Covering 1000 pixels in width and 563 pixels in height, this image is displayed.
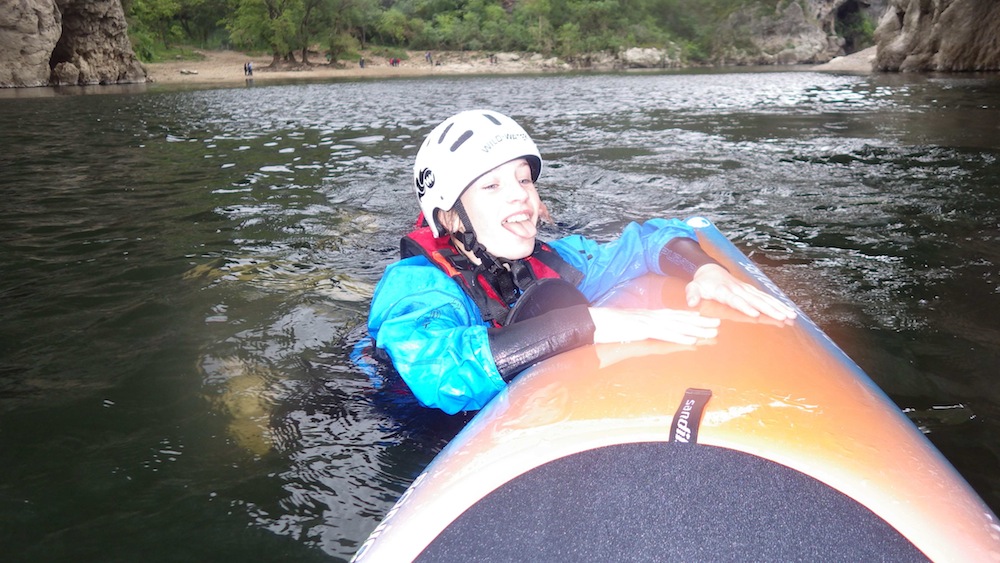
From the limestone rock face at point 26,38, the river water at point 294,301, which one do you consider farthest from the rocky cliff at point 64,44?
the river water at point 294,301

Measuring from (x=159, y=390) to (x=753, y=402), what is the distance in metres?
2.74

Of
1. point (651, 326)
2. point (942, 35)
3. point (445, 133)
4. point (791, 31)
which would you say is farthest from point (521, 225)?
point (791, 31)

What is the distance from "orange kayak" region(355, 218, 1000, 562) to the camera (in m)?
1.43

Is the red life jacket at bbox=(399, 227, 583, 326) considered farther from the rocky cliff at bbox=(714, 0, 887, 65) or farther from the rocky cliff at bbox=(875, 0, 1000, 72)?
the rocky cliff at bbox=(714, 0, 887, 65)

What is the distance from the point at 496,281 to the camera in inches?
120

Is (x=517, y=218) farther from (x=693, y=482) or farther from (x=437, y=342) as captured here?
(x=693, y=482)

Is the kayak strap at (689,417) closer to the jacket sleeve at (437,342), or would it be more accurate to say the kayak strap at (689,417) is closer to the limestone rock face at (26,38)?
the jacket sleeve at (437,342)

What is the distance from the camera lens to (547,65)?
61750 mm

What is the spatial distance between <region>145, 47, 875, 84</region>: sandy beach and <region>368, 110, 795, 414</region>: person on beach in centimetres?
3493

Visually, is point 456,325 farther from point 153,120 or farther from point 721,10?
point 721,10

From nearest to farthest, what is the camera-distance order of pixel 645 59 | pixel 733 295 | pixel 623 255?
pixel 733 295 < pixel 623 255 < pixel 645 59

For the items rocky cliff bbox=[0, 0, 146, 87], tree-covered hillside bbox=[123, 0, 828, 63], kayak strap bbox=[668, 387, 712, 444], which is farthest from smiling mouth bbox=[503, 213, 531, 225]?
tree-covered hillside bbox=[123, 0, 828, 63]

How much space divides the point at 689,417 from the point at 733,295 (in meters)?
0.97

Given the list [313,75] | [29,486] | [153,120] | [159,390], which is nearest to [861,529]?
[29,486]
